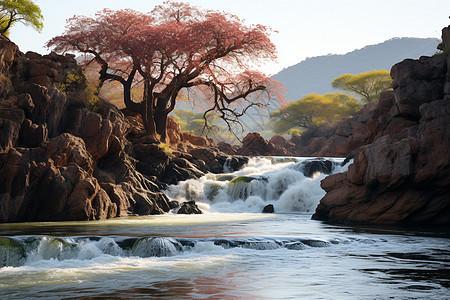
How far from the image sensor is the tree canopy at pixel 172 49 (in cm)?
3497

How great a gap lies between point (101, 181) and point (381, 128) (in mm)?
14865

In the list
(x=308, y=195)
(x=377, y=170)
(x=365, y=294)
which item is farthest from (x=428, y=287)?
(x=308, y=195)

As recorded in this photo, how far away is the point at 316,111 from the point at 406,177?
193ft

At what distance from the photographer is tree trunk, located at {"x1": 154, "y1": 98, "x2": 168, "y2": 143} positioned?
38.0m

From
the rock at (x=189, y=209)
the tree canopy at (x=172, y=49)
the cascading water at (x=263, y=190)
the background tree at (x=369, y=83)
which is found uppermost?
the background tree at (x=369, y=83)

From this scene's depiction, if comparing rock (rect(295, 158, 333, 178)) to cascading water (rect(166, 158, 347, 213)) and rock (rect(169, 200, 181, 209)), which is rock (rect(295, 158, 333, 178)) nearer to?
cascading water (rect(166, 158, 347, 213))

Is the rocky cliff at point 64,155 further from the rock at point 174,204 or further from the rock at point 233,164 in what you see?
the rock at point 233,164

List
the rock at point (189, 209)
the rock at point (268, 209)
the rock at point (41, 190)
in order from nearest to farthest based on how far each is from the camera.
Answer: the rock at point (41, 190) → the rock at point (189, 209) → the rock at point (268, 209)

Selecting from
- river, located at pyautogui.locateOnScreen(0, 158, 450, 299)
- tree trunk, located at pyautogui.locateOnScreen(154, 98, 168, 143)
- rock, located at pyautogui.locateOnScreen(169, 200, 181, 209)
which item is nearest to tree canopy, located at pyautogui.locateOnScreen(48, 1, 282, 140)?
tree trunk, located at pyautogui.locateOnScreen(154, 98, 168, 143)

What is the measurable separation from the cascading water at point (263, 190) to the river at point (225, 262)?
29.1ft

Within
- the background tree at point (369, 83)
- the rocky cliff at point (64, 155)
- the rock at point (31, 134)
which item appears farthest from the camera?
the background tree at point (369, 83)

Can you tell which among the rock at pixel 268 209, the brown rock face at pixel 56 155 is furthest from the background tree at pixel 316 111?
the brown rock face at pixel 56 155

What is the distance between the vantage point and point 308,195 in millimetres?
30703

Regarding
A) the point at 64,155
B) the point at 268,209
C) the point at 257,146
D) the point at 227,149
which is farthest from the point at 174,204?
the point at 257,146
